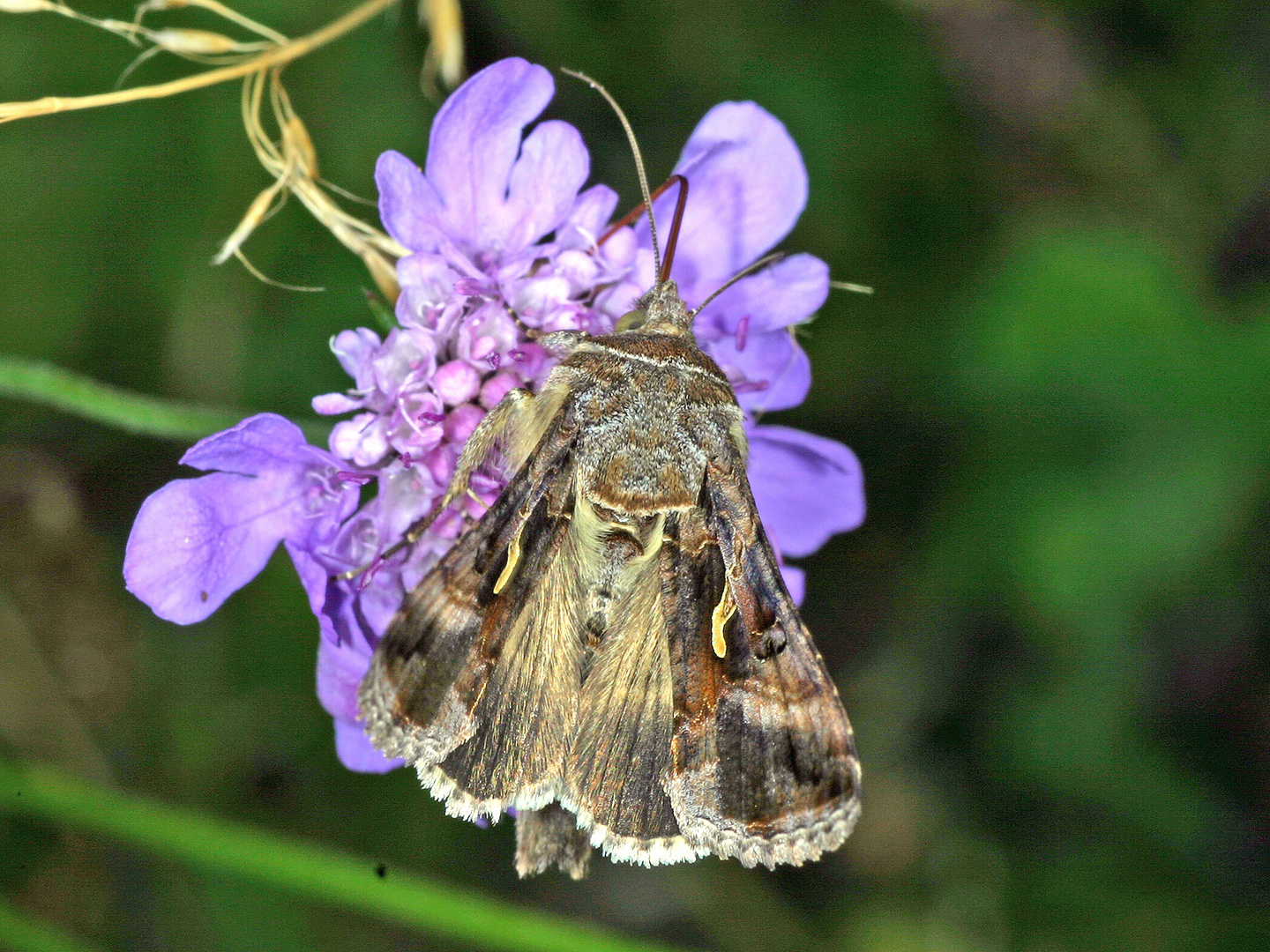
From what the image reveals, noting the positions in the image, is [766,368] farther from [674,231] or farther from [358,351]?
[358,351]

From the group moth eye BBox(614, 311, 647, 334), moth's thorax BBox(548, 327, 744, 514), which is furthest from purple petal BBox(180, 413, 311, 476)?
moth eye BBox(614, 311, 647, 334)

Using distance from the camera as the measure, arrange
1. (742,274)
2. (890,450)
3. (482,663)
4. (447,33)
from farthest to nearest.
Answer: (890,450) < (447,33) < (742,274) < (482,663)

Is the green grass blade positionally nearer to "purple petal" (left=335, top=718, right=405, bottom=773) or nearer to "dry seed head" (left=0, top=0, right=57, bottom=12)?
"purple petal" (left=335, top=718, right=405, bottom=773)

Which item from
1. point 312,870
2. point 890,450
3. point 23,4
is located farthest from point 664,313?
point 890,450

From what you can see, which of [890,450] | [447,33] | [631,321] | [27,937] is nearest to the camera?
[631,321]

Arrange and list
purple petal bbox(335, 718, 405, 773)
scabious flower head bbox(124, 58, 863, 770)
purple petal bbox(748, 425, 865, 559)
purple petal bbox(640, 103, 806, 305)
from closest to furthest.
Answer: scabious flower head bbox(124, 58, 863, 770), purple petal bbox(335, 718, 405, 773), purple petal bbox(640, 103, 806, 305), purple petal bbox(748, 425, 865, 559)

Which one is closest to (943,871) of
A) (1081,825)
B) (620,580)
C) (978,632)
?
(1081,825)

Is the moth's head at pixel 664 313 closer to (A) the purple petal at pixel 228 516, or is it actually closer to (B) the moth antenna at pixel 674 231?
(B) the moth antenna at pixel 674 231

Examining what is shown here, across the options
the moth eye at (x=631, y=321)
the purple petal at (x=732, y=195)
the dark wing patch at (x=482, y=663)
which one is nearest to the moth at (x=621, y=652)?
the dark wing patch at (x=482, y=663)
